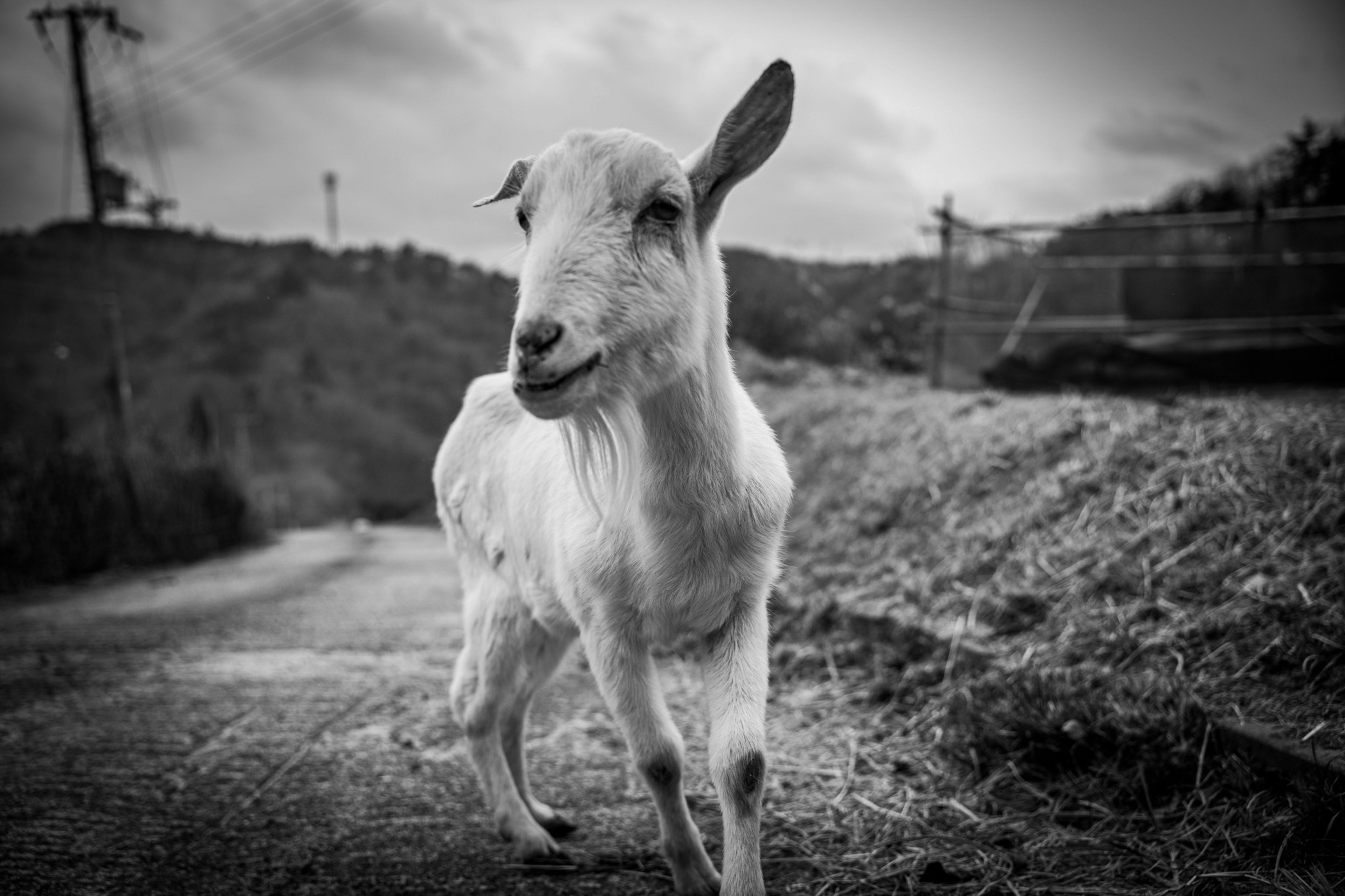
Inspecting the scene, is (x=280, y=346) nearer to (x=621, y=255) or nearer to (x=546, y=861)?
(x=546, y=861)

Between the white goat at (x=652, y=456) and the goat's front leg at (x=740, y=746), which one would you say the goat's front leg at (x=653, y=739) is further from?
the goat's front leg at (x=740, y=746)

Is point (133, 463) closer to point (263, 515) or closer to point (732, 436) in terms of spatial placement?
point (263, 515)

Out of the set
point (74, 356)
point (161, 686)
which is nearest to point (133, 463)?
point (161, 686)

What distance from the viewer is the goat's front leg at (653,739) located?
2869 millimetres

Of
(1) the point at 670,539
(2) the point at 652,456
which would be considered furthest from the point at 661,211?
(1) the point at 670,539

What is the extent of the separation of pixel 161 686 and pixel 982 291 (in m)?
10.6

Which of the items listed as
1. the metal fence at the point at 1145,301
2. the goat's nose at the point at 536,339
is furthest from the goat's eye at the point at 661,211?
the metal fence at the point at 1145,301

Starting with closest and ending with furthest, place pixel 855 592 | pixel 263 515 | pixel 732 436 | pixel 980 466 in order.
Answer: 1. pixel 732 436
2. pixel 855 592
3. pixel 980 466
4. pixel 263 515

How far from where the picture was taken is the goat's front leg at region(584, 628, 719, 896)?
287cm

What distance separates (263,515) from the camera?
18.9 m

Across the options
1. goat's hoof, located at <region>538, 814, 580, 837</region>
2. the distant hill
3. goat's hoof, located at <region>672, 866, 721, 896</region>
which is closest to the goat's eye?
goat's hoof, located at <region>672, 866, 721, 896</region>

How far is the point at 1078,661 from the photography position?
3857 millimetres

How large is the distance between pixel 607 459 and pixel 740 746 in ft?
3.13

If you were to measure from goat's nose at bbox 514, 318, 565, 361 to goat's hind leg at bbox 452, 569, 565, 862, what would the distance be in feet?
5.62
